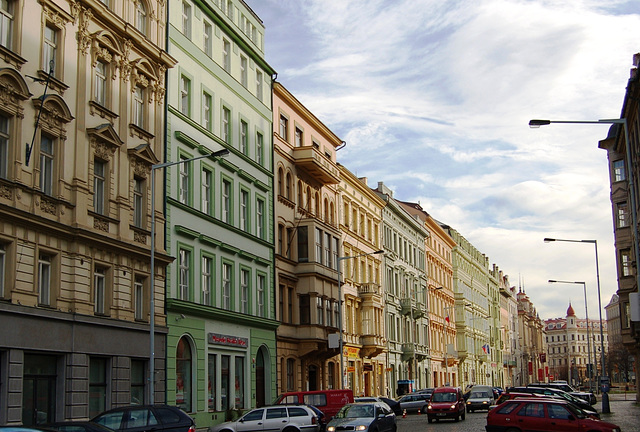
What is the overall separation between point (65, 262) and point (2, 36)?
7660 mm

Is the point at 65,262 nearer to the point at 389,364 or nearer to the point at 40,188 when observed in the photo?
the point at 40,188

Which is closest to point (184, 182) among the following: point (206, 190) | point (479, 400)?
point (206, 190)

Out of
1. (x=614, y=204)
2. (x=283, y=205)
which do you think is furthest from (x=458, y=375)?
(x=283, y=205)

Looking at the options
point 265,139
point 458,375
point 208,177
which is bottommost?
point 458,375

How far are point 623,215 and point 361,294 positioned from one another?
2022 cm

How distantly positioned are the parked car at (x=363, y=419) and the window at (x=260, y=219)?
17551mm

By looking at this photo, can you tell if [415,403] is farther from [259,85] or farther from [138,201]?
[138,201]

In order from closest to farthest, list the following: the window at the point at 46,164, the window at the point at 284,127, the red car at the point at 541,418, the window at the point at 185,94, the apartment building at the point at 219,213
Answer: the red car at the point at 541,418
the window at the point at 46,164
the apartment building at the point at 219,213
the window at the point at 185,94
the window at the point at 284,127

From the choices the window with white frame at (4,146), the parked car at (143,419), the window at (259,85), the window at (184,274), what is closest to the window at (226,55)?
the window at (259,85)

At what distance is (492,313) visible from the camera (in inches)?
5576

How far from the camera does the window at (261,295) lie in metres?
45.8

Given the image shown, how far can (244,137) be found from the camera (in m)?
46.2

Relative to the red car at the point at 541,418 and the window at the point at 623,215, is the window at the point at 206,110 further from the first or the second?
the window at the point at 623,215

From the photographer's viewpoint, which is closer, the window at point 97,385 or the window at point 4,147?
the window at point 4,147
